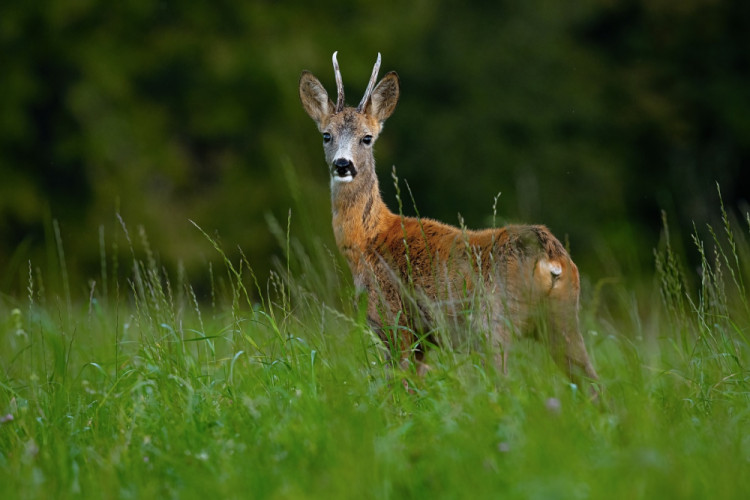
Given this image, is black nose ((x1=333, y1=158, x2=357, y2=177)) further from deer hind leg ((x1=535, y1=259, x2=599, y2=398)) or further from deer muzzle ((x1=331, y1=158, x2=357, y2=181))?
deer hind leg ((x1=535, y1=259, x2=599, y2=398))

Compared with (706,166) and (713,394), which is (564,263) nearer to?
(713,394)

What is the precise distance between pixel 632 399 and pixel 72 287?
12284mm

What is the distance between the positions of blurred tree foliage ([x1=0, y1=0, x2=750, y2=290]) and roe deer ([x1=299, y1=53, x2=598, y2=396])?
838 cm

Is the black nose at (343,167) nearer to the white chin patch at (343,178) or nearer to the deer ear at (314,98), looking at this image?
the white chin patch at (343,178)

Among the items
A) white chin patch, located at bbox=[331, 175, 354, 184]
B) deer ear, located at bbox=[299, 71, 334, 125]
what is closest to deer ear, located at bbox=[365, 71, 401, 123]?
deer ear, located at bbox=[299, 71, 334, 125]

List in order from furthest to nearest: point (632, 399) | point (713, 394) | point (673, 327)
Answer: point (673, 327) < point (713, 394) < point (632, 399)

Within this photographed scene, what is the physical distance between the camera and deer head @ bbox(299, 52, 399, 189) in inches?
210

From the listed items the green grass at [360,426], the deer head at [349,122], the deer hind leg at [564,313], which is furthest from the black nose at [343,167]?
the deer hind leg at [564,313]

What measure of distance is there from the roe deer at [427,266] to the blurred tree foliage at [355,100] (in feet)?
27.5

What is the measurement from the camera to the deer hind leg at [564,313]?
417 centimetres

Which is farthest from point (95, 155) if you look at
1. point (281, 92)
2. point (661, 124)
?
point (661, 124)

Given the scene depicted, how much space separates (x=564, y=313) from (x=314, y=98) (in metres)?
2.21

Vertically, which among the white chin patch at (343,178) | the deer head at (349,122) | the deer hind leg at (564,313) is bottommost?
the deer hind leg at (564,313)

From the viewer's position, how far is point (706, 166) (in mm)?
17109
